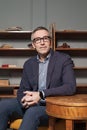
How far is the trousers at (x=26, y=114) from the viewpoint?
2.09 meters

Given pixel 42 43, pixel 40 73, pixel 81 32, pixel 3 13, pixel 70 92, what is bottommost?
pixel 70 92

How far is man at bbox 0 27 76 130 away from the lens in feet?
7.39

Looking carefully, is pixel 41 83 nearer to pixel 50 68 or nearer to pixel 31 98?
pixel 50 68

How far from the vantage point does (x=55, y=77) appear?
2.44m

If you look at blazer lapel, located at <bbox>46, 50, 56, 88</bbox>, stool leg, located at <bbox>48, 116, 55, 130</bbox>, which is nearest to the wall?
blazer lapel, located at <bbox>46, 50, 56, 88</bbox>

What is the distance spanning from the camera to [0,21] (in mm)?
4770

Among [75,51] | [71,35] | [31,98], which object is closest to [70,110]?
[31,98]

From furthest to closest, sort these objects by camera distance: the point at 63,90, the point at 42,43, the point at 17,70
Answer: the point at 17,70 < the point at 42,43 < the point at 63,90

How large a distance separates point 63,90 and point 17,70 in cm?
257

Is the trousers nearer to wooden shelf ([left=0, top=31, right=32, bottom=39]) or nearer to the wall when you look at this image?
wooden shelf ([left=0, top=31, right=32, bottom=39])

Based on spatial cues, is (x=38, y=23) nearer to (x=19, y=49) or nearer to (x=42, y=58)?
(x=19, y=49)

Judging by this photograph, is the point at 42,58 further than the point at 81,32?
No

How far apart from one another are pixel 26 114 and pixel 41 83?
47cm

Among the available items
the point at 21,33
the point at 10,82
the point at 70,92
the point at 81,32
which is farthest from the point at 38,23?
the point at 70,92
